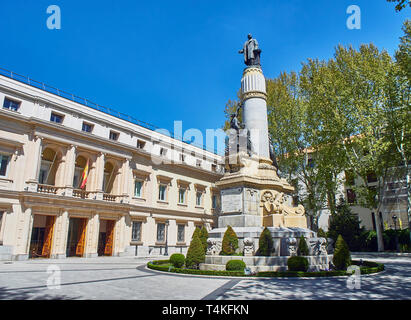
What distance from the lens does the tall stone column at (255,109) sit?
634 inches

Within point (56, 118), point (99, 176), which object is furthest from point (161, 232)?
point (56, 118)

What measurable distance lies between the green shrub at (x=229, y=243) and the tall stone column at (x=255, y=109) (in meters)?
5.15

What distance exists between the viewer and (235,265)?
11242mm

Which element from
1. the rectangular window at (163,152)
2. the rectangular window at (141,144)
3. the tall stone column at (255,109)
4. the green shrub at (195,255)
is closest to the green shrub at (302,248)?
the green shrub at (195,255)

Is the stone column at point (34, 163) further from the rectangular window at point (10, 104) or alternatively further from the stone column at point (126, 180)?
the stone column at point (126, 180)

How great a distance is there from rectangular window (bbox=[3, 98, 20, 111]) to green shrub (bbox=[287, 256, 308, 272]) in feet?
81.0

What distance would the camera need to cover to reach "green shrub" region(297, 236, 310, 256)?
12.1 meters

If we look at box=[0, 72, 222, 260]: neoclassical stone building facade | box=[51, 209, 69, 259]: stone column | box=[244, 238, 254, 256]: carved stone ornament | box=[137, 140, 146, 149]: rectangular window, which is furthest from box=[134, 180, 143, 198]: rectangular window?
box=[244, 238, 254, 256]: carved stone ornament

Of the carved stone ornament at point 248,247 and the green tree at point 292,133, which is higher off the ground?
the green tree at point 292,133

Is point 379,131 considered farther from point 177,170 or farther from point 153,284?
point 153,284

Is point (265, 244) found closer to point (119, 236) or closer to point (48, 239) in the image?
point (48, 239)

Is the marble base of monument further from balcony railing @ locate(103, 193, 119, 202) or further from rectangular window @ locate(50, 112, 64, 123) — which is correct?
rectangular window @ locate(50, 112, 64, 123)

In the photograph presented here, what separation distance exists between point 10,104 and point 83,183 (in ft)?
29.6
